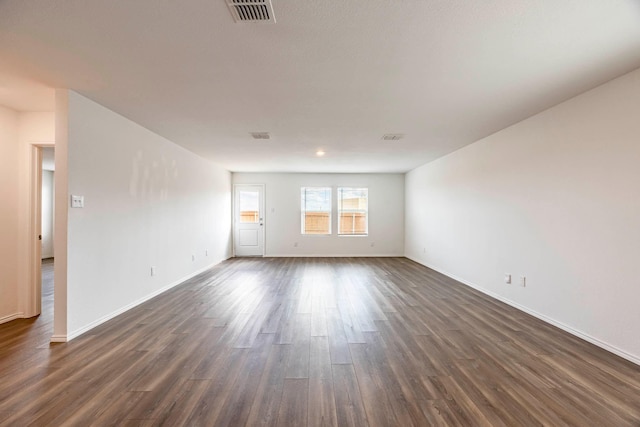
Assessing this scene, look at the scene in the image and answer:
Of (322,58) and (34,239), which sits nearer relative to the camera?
(322,58)

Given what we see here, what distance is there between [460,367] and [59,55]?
3991 mm

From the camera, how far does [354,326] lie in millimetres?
3035

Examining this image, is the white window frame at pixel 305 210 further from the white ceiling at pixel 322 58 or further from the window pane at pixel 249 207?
the white ceiling at pixel 322 58

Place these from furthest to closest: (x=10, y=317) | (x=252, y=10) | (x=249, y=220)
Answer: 1. (x=249, y=220)
2. (x=10, y=317)
3. (x=252, y=10)

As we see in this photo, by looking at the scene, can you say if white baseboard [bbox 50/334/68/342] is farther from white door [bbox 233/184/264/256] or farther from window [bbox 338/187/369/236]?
window [bbox 338/187/369/236]

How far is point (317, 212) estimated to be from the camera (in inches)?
317

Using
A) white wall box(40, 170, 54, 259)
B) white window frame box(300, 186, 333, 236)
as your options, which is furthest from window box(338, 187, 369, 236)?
white wall box(40, 170, 54, 259)

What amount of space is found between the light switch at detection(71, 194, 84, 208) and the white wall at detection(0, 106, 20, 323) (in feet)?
3.95

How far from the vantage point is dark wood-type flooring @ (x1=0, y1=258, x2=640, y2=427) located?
1.69 meters

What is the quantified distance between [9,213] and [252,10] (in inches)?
149

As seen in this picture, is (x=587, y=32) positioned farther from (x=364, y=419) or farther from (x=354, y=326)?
(x=354, y=326)

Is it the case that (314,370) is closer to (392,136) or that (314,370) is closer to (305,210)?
(392,136)

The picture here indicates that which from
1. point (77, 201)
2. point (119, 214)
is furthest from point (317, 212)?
point (77, 201)

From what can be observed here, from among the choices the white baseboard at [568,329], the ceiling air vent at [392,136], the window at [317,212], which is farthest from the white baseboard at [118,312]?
the white baseboard at [568,329]
